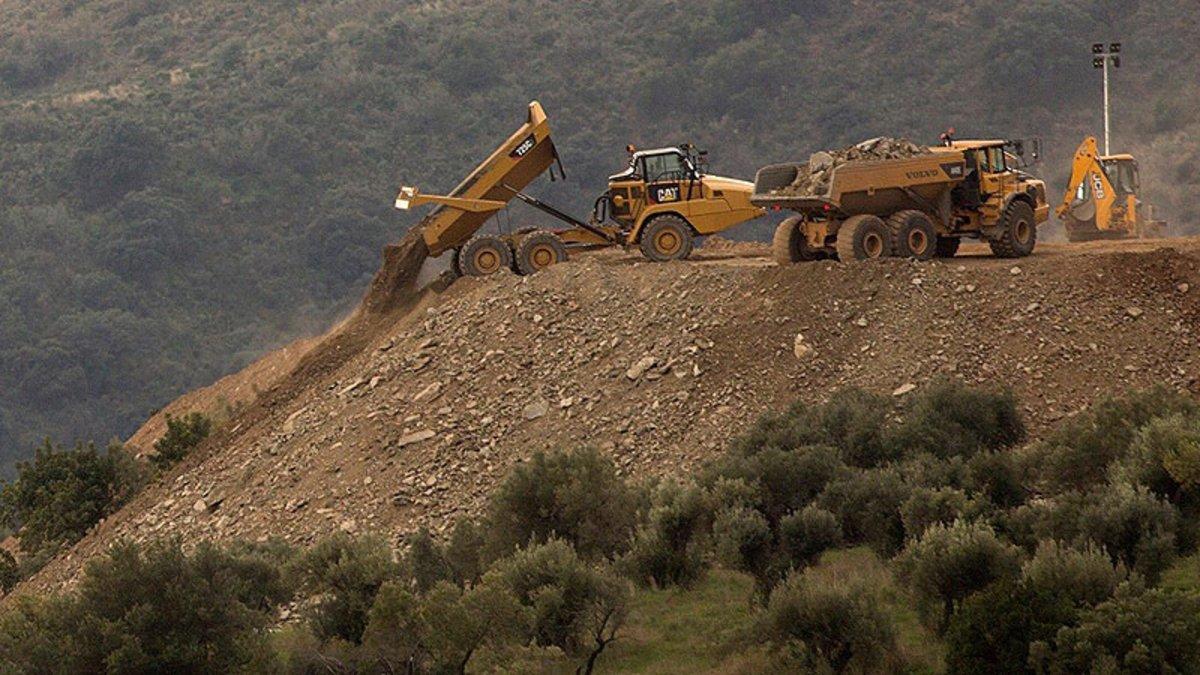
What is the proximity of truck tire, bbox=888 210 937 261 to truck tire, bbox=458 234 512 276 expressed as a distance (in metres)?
6.40

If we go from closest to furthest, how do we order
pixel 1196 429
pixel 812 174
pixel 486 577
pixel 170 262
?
pixel 486 577 → pixel 1196 429 → pixel 812 174 → pixel 170 262

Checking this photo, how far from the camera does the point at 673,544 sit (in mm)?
22156

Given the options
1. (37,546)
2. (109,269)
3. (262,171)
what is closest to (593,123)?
(262,171)

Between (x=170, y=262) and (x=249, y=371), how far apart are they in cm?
4176

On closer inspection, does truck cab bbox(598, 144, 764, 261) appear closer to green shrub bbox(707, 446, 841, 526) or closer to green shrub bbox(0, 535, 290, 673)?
green shrub bbox(707, 446, 841, 526)

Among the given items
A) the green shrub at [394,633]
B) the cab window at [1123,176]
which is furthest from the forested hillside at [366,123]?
the green shrub at [394,633]

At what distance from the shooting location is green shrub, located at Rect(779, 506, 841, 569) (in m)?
21.2

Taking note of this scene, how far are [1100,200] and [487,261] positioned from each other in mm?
12183

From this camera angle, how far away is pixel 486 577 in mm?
19422

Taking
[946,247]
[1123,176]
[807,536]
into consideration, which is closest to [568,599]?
[807,536]

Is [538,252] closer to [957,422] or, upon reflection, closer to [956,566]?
[957,422]

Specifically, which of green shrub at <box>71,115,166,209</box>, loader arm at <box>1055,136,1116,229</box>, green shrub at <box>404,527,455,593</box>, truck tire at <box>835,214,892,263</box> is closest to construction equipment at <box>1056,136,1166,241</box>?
loader arm at <box>1055,136,1116,229</box>

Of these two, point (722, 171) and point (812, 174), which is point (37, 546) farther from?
point (722, 171)

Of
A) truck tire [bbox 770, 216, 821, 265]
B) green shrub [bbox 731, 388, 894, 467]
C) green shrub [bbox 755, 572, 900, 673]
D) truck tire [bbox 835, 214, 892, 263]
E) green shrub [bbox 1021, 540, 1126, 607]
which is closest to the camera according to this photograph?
green shrub [bbox 1021, 540, 1126, 607]
